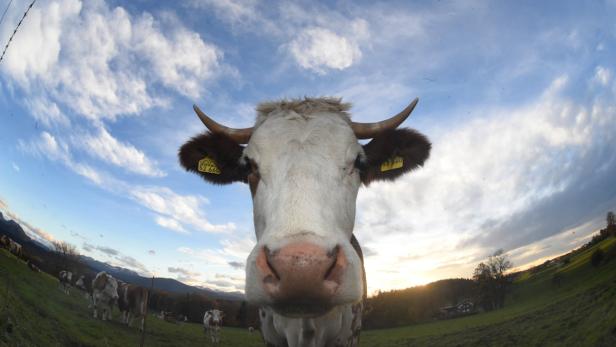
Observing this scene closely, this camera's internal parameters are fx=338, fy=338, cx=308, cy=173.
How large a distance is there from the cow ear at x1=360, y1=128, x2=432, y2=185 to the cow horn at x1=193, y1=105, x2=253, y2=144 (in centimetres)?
158

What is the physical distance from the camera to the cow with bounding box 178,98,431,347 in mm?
2035

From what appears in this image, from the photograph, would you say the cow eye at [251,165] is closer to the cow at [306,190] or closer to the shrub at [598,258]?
the cow at [306,190]

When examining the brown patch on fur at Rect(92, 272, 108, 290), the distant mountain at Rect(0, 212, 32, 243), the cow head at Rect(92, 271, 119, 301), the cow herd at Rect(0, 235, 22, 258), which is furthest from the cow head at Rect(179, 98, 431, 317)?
the distant mountain at Rect(0, 212, 32, 243)

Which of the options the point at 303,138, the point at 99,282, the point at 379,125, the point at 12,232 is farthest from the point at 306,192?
the point at 12,232

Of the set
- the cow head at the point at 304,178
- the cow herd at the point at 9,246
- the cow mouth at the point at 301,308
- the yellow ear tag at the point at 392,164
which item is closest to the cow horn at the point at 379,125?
the cow head at the point at 304,178

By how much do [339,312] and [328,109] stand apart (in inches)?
95.6

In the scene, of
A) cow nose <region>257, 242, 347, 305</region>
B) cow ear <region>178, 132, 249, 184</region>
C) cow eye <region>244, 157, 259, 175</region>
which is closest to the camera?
cow nose <region>257, 242, 347, 305</region>

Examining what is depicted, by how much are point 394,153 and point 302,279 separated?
124 inches

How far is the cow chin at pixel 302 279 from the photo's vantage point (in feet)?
6.44

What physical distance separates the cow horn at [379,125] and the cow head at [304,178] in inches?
0.5

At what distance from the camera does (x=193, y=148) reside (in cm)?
479

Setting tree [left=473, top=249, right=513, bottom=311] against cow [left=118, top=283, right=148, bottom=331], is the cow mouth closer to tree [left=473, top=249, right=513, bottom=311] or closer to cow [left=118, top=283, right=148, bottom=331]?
cow [left=118, top=283, right=148, bottom=331]

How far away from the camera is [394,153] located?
4699 mm

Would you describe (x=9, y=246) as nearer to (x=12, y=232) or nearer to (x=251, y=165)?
(x=251, y=165)
